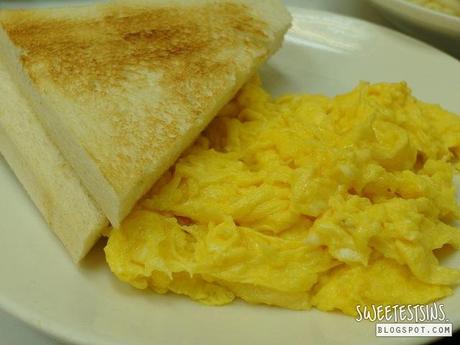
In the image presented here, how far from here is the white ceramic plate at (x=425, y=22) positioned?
270 centimetres

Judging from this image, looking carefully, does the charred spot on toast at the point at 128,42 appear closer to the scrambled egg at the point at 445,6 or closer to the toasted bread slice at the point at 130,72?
the toasted bread slice at the point at 130,72

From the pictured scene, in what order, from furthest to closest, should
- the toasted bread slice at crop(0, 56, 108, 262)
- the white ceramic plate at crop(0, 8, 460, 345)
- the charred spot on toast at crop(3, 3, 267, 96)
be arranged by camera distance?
1. the charred spot on toast at crop(3, 3, 267, 96)
2. the toasted bread slice at crop(0, 56, 108, 262)
3. the white ceramic plate at crop(0, 8, 460, 345)

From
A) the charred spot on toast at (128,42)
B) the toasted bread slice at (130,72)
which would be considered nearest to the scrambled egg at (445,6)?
the toasted bread slice at (130,72)

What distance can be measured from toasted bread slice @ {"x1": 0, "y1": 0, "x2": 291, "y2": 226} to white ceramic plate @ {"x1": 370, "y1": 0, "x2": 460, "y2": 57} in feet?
2.13

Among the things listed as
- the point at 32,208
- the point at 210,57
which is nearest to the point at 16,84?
the point at 32,208

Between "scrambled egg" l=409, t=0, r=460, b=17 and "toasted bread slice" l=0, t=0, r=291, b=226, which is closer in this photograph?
"toasted bread slice" l=0, t=0, r=291, b=226

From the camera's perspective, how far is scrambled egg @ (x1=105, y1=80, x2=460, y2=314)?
1702mm

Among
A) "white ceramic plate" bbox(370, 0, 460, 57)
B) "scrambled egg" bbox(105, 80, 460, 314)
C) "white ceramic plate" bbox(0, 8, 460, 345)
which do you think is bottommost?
"white ceramic plate" bbox(0, 8, 460, 345)

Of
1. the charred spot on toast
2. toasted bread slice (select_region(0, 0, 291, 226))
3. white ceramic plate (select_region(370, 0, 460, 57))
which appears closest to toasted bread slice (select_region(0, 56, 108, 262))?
toasted bread slice (select_region(0, 0, 291, 226))

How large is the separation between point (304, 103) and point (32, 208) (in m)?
1.16

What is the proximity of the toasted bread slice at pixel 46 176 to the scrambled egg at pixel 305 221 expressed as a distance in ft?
0.42

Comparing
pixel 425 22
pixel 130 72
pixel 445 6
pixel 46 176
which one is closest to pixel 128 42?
pixel 130 72

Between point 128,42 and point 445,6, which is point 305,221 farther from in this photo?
point 445,6

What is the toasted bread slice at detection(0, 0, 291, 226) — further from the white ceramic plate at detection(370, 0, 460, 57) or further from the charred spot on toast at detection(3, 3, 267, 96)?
the white ceramic plate at detection(370, 0, 460, 57)
